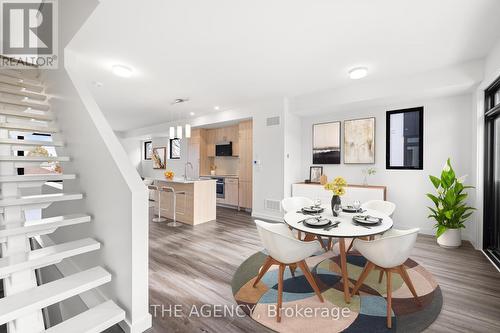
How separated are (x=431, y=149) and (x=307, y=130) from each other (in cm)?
246

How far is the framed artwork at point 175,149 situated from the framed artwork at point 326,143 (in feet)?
17.1

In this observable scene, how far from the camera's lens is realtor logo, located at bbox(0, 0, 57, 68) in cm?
269

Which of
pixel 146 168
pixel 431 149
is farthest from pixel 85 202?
pixel 146 168

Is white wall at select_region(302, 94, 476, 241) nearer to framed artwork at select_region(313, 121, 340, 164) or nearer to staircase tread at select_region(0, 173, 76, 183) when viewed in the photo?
framed artwork at select_region(313, 121, 340, 164)

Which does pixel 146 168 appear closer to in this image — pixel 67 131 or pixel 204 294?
pixel 67 131

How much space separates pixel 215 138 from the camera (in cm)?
751

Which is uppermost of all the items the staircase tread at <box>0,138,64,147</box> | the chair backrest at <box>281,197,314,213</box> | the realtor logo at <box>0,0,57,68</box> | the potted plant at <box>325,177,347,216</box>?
the realtor logo at <box>0,0,57,68</box>

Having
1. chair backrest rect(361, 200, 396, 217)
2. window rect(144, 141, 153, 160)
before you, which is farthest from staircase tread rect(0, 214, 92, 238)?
window rect(144, 141, 153, 160)

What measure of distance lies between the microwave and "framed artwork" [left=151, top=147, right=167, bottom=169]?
3160mm

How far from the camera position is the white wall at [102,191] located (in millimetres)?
1769

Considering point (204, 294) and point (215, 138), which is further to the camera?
point (215, 138)

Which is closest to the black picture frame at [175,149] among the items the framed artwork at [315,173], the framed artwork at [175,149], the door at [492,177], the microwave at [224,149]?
the framed artwork at [175,149]

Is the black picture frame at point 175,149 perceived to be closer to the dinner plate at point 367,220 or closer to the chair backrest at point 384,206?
the chair backrest at point 384,206

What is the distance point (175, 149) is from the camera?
884cm
